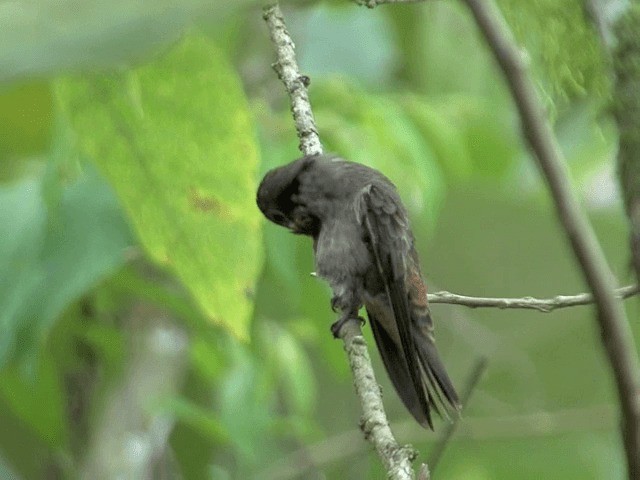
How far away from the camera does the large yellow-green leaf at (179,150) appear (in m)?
1.05

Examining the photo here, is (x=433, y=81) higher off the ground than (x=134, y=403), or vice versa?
(x=433, y=81)

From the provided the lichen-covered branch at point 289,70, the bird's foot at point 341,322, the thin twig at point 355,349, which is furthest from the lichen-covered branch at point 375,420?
the lichen-covered branch at point 289,70

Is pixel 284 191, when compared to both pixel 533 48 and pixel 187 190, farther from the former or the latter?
pixel 187 190

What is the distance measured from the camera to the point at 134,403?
308 centimetres

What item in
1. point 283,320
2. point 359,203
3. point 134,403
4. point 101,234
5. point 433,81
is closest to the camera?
point 101,234

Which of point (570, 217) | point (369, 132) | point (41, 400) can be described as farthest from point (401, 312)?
point (570, 217)

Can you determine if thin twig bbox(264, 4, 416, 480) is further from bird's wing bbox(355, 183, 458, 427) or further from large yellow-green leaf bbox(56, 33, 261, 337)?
large yellow-green leaf bbox(56, 33, 261, 337)

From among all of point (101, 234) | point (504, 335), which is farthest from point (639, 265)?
point (504, 335)

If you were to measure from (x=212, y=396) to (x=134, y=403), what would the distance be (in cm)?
72

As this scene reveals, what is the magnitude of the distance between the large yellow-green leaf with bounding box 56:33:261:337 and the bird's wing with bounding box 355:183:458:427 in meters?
1.02

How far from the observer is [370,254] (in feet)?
8.39

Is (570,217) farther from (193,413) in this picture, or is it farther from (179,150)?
(193,413)

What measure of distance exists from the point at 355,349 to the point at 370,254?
0.59 meters

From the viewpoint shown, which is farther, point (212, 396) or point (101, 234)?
point (212, 396)
